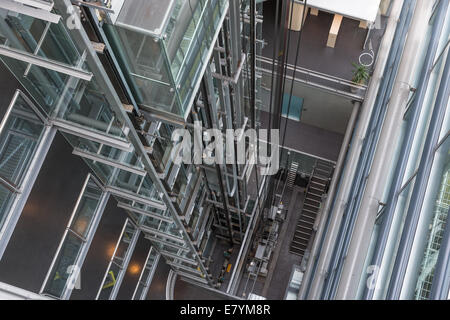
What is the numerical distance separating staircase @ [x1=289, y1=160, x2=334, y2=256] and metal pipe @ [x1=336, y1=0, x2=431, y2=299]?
12.4 meters

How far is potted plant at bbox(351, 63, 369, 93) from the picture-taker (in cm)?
2019

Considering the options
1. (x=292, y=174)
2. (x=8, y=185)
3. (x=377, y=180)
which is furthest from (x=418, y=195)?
(x=292, y=174)

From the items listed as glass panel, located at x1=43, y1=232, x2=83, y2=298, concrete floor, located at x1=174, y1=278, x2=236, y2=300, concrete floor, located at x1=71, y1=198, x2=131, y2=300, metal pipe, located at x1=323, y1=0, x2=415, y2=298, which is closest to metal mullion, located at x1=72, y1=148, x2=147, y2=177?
glass panel, located at x1=43, y1=232, x2=83, y2=298

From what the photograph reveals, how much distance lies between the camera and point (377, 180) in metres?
10.0

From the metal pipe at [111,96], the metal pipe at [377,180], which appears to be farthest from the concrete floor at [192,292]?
the metal pipe at [377,180]

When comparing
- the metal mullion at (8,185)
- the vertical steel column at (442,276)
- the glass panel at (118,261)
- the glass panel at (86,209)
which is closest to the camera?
the vertical steel column at (442,276)

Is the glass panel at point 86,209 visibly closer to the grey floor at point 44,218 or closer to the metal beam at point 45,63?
the grey floor at point 44,218

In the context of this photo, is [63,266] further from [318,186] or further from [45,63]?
[318,186]

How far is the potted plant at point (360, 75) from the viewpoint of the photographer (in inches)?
795

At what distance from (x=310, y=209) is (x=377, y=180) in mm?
13775

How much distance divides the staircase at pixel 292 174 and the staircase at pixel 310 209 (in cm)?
90

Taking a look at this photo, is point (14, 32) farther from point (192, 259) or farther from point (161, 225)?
point (192, 259)
